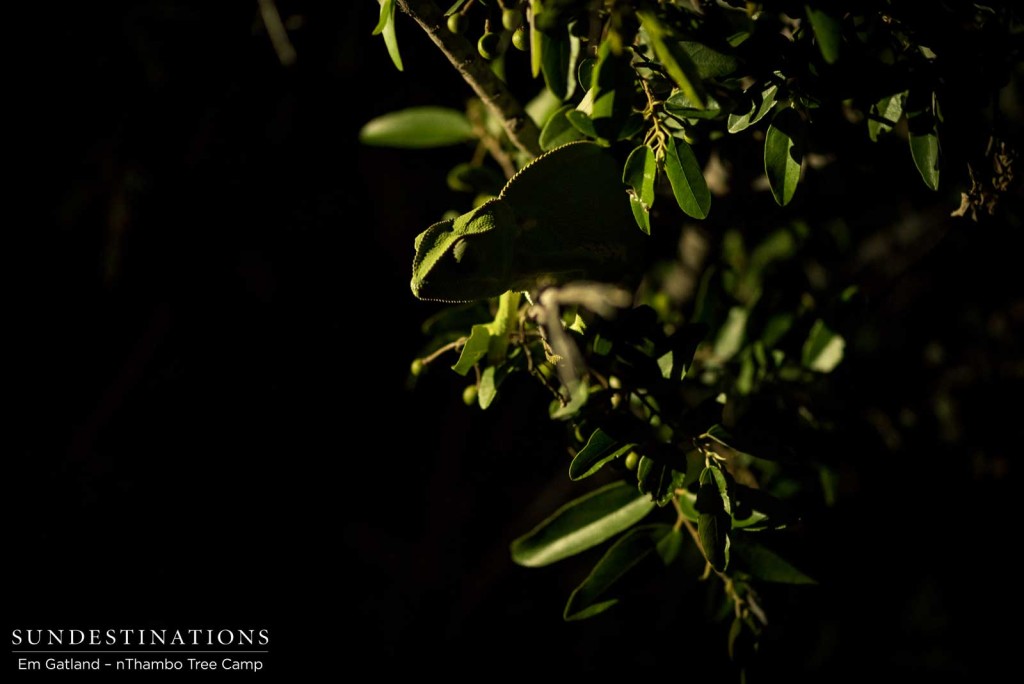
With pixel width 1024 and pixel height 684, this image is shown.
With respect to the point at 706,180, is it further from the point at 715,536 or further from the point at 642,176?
the point at 715,536

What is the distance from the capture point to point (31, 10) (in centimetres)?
114

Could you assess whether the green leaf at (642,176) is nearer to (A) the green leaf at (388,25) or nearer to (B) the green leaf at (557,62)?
(B) the green leaf at (557,62)

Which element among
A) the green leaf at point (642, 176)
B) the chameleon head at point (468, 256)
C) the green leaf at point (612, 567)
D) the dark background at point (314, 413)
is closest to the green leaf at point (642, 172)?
the green leaf at point (642, 176)

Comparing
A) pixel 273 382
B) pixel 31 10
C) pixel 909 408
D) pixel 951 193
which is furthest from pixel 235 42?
pixel 909 408

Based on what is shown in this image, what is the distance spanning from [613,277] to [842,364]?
13.8 inches

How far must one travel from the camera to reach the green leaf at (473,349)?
1.83 feet

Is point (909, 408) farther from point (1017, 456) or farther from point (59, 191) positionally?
point (59, 191)

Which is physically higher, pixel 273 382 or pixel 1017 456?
pixel 273 382

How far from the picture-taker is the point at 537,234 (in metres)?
0.57

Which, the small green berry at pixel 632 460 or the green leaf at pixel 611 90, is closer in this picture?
the green leaf at pixel 611 90

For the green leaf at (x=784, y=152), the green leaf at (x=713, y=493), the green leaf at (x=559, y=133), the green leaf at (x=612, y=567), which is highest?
the green leaf at (x=559, y=133)

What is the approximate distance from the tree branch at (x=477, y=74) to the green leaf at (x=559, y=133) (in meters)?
0.07

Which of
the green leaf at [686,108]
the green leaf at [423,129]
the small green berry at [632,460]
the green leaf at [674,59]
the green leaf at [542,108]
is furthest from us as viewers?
the green leaf at [423,129]

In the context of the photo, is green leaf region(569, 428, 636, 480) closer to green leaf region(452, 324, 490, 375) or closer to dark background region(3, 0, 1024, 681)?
green leaf region(452, 324, 490, 375)
